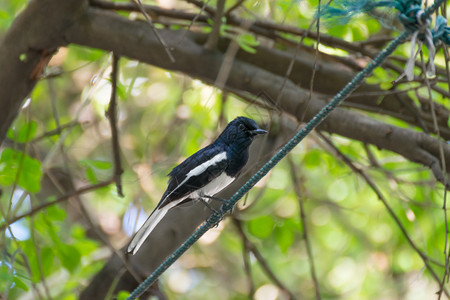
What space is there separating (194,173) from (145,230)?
0.32 metres

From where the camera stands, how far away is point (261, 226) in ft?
11.7

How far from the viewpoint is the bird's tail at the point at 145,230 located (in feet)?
7.53

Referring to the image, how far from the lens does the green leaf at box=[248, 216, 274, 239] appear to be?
140 inches

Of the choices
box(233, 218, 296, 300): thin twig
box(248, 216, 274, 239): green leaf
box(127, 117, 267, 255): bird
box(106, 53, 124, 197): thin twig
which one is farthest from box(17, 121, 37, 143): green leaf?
box(248, 216, 274, 239): green leaf

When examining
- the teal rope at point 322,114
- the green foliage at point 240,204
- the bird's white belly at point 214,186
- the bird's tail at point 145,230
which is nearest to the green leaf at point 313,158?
the green foliage at point 240,204

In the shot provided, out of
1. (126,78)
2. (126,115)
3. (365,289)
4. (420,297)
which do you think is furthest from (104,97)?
(420,297)

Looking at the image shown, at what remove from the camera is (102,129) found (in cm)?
593

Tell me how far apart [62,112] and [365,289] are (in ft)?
11.9

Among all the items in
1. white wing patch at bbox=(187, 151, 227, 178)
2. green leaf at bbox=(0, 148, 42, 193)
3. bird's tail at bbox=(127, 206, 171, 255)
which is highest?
green leaf at bbox=(0, 148, 42, 193)

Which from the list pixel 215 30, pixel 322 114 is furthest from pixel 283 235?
pixel 322 114

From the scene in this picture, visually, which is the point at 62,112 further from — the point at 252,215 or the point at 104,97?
the point at 252,215

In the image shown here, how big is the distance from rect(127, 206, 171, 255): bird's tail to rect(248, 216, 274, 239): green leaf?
1.26 m

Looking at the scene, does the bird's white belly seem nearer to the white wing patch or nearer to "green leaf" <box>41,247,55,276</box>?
the white wing patch

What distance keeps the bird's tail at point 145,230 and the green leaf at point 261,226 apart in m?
1.26
